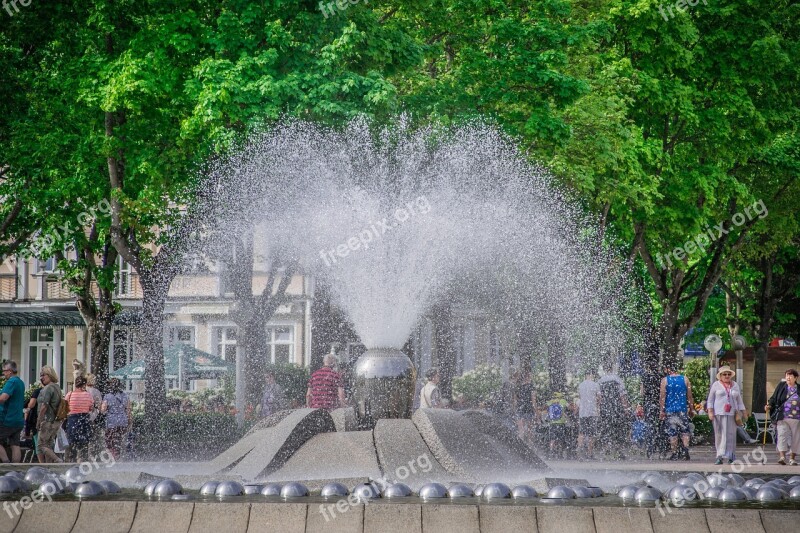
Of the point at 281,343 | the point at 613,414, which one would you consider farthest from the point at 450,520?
the point at 281,343

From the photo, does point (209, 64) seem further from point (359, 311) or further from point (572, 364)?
point (572, 364)

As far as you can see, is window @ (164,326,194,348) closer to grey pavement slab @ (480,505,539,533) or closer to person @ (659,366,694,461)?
person @ (659,366,694,461)

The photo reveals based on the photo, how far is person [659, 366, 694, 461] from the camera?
76.3 ft

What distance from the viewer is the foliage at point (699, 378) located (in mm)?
36656

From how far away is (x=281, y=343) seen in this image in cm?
4841

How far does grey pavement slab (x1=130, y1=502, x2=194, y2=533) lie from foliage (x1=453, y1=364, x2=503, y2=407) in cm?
2363

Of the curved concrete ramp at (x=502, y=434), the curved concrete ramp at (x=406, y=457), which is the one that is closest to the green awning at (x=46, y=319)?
the curved concrete ramp at (x=502, y=434)

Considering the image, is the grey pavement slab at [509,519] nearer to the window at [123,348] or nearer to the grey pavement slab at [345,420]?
the grey pavement slab at [345,420]

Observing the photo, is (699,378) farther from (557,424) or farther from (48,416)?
(48,416)

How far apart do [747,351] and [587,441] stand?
1977 centimetres

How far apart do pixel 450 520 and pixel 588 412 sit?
51.0 ft

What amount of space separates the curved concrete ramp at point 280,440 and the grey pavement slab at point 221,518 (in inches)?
113

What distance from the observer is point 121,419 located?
21.3 metres

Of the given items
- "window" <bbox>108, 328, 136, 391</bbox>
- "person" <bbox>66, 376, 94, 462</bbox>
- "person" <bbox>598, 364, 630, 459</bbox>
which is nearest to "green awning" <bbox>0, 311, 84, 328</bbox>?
"window" <bbox>108, 328, 136, 391</bbox>
